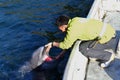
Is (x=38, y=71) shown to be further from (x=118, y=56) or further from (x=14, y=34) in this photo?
(x=14, y=34)

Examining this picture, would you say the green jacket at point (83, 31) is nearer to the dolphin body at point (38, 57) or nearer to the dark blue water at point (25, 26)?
the dolphin body at point (38, 57)

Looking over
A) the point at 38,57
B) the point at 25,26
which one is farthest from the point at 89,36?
the point at 25,26

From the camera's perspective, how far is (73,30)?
6.77 m

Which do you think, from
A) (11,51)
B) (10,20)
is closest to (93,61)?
(11,51)

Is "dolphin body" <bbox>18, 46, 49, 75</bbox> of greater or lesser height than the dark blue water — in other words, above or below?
above

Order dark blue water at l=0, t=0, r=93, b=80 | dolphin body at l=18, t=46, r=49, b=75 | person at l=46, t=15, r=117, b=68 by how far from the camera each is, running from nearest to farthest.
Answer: person at l=46, t=15, r=117, b=68, dolphin body at l=18, t=46, r=49, b=75, dark blue water at l=0, t=0, r=93, b=80

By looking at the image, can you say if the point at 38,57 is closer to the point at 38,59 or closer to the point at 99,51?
the point at 38,59

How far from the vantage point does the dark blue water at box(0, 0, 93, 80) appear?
896 centimetres

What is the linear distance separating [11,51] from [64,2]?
4582 mm

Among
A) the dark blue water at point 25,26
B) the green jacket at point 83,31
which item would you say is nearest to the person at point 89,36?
the green jacket at point 83,31

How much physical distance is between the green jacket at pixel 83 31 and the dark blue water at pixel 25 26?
1.64m

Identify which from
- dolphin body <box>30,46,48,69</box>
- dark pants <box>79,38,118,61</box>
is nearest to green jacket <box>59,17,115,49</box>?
dark pants <box>79,38,118,61</box>

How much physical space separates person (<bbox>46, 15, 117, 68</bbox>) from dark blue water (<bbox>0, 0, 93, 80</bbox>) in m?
1.67

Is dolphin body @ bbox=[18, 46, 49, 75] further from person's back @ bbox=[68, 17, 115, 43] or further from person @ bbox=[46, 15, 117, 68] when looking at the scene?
person's back @ bbox=[68, 17, 115, 43]
